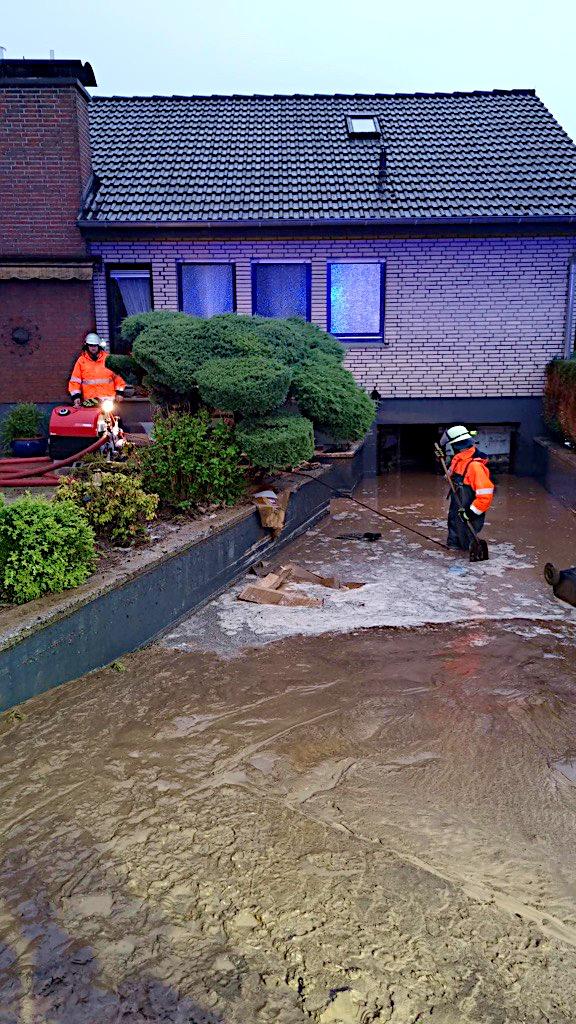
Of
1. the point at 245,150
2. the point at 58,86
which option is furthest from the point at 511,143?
the point at 58,86

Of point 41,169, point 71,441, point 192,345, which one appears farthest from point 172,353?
point 41,169

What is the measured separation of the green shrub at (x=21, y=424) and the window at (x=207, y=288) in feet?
11.3

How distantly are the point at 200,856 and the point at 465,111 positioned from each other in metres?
16.9

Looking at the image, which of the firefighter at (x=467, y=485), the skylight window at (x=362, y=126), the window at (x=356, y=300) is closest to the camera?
the firefighter at (x=467, y=485)

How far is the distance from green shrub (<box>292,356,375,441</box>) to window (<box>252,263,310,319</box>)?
184 inches

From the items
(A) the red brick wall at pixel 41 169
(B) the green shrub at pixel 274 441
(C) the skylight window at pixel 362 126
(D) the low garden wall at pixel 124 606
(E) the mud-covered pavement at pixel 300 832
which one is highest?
(C) the skylight window at pixel 362 126

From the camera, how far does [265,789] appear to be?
4.18m

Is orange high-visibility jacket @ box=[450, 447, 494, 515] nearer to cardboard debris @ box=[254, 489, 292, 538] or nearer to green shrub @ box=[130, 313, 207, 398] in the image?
cardboard debris @ box=[254, 489, 292, 538]

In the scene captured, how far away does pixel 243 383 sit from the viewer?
321 inches

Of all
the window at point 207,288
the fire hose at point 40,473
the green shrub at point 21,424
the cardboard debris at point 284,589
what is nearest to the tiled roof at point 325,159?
the window at point 207,288

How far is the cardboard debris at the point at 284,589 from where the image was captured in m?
7.29

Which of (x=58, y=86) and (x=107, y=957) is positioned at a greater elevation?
(x=58, y=86)

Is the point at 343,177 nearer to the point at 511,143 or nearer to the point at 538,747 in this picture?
the point at 511,143

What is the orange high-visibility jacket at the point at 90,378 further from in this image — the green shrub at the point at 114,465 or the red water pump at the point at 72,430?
the green shrub at the point at 114,465
